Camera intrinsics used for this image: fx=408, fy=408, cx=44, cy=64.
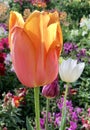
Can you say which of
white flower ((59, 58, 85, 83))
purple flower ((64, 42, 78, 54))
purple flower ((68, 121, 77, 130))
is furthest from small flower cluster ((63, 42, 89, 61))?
white flower ((59, 58, 85, 83))

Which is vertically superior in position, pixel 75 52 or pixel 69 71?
pixel 69 71

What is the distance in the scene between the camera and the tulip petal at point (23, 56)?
3.36 feet

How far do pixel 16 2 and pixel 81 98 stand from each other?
2963 mm

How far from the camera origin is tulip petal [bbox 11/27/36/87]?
102cm

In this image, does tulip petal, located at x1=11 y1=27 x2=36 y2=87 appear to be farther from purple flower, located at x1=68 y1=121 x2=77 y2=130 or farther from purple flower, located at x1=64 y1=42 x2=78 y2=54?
purple flower, located at x1=64 y1=42 x2=78 y2=54

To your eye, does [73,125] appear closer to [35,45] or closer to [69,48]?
[69,48]

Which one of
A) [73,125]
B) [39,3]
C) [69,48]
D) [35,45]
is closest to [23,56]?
[35,45]

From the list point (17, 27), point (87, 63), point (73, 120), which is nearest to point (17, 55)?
point (17, 27)

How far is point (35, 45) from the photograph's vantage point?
3.39ft

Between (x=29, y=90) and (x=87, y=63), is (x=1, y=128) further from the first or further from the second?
(x=87, y=63)

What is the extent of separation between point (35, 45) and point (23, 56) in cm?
5

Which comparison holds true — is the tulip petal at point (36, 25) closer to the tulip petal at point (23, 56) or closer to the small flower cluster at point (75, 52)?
the tulip petal at point (23, 56)

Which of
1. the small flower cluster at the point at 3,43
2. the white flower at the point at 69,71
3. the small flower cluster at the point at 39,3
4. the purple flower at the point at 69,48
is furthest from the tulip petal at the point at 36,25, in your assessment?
the small flower cluster at the point at 39,3

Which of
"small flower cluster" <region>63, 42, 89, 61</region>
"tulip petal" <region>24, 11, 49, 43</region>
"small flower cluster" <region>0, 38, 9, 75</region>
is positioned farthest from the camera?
"small flower cluster" <region>63, 42, 89, 61</region>
